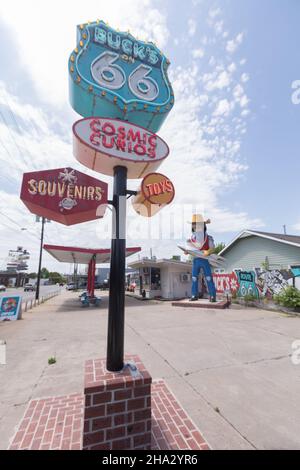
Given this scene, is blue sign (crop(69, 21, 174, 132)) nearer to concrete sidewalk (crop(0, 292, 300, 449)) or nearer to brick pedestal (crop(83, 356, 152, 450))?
brick pedestal (crop(83, 356, 152, 450))

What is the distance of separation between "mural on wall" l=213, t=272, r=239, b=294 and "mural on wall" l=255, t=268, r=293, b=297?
2.05m

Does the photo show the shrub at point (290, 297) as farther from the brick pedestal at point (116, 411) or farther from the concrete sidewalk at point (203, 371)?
the brick pedestal at point (116, 411)

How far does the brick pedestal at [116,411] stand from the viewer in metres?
2.12

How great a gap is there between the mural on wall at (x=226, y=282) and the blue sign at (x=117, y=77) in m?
15.1

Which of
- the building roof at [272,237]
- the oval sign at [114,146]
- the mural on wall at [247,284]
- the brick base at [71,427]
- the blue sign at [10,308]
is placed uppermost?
the building roof at [272,237]

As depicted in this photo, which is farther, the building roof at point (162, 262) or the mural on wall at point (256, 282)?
the building roof at point (162, 262)

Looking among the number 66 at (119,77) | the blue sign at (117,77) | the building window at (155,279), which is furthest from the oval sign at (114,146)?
the building window at (155,279)

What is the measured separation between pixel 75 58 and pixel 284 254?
623 inches

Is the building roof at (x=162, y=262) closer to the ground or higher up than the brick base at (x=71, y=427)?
higher up

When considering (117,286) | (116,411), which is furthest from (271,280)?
(116,411)

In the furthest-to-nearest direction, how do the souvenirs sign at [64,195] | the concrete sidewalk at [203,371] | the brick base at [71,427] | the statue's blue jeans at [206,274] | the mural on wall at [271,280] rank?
the statue's blue jeans at [206,274], the mural on wall at [271,280], the concrete sidewalk at [203,371], the souvenirs sign at [64,195], the brick base at [71,427]

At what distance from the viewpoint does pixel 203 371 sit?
4.24 m

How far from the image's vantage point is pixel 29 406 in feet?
10.0

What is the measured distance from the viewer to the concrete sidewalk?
2.70m
